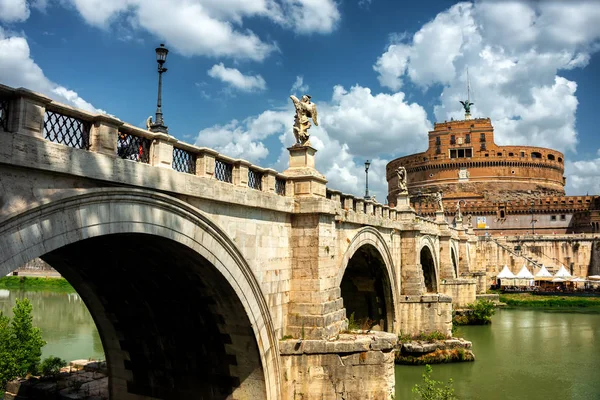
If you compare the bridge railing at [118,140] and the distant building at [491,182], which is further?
the distant building at [491,182]

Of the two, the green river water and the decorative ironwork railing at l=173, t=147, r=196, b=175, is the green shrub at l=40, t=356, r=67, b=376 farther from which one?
the decorative ironwork railing at l=173, t=147, r=196, b=175

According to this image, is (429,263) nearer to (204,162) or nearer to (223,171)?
(223,171)

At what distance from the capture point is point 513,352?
26.0 metres

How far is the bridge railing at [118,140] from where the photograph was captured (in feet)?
19.2

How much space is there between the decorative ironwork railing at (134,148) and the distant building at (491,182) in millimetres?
63242

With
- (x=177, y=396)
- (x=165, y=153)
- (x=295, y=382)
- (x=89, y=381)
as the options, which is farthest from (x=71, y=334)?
(x=165, y=153)

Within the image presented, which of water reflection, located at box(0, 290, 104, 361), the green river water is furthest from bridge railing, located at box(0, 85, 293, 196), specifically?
water reflection, located at box(0, 290, 104, 361)

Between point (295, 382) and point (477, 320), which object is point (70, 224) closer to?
point (295, 382)

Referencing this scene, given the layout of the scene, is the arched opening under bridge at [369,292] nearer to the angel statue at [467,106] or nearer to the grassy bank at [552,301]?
the grassy bank at [552,301]

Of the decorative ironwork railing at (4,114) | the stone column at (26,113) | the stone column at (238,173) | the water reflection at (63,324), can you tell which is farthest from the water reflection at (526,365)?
the decorative ironwork railing at (4,114)

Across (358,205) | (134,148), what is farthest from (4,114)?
(358,205)

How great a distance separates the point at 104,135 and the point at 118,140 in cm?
39

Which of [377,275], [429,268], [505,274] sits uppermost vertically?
[429,268]

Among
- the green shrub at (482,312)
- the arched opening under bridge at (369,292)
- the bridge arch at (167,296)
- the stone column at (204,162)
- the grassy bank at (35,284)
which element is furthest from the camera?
the grassy bank at (35,284)
